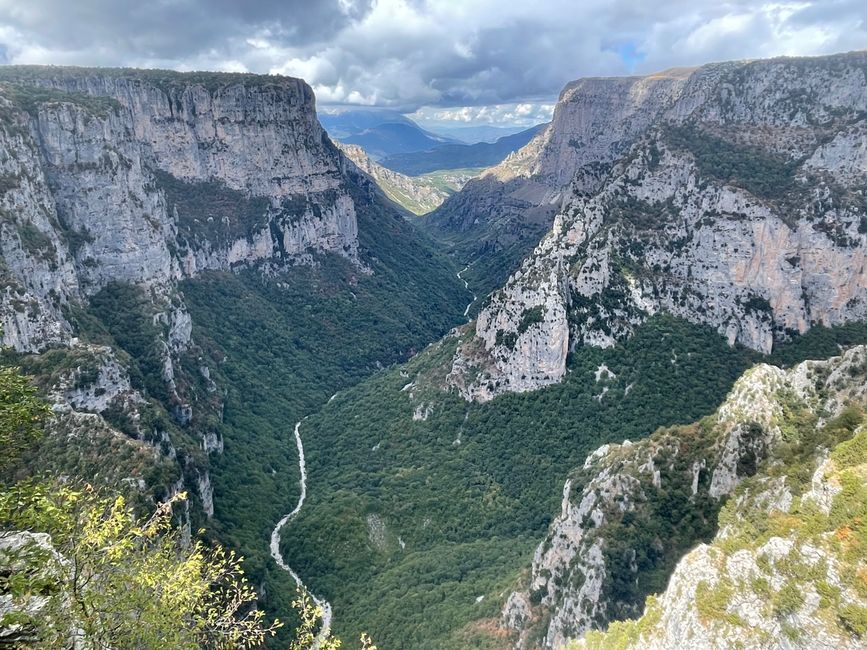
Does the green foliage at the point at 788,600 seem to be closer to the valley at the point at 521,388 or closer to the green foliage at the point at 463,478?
the valley at the point at 521,388

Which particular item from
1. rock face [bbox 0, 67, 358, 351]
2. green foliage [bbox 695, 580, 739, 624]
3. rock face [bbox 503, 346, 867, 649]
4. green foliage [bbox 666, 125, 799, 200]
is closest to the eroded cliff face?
rock face [bbox 0, 67, 358, 351]

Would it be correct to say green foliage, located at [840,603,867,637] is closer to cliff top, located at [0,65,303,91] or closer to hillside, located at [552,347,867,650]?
hillside, located at [552,347,867,650]

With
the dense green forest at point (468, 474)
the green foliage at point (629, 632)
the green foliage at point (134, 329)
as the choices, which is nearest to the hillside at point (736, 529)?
the green foliage at point (629, 632)

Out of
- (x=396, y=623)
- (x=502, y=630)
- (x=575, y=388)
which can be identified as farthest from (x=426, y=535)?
(x=575, y=388)

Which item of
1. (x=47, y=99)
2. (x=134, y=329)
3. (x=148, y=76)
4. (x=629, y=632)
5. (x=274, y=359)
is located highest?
(x=148, y=76)

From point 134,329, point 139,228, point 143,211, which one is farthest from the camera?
point 143,211

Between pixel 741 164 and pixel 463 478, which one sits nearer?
pixel 463 478

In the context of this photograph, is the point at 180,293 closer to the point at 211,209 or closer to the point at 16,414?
the point at 211,209

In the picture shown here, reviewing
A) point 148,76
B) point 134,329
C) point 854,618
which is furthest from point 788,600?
point 148,76

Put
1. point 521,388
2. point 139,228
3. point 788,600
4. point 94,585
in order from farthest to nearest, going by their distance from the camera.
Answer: point 139,228
point 521,388
point 788,600
point 94,585
